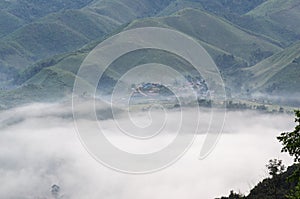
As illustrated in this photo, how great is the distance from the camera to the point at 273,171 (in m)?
66.4

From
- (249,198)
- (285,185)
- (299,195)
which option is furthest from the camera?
(285,185)

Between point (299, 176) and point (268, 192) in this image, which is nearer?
point (299, 176)

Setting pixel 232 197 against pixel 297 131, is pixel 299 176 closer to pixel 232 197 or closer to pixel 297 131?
pixel 297 131

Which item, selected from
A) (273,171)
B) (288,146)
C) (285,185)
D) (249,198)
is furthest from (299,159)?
(285,185)

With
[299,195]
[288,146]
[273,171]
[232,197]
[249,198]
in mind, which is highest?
[232,197]

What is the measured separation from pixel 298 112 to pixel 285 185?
4758 centimetres

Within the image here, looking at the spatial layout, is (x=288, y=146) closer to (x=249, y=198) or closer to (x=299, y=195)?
(x=299, y=195)

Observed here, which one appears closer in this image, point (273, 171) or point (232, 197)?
point (273, 171)

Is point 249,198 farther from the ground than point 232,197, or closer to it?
closer to it

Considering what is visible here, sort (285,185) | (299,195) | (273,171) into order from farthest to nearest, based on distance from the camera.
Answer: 1. (285,185)
2. (273,171)
3. (299,195)

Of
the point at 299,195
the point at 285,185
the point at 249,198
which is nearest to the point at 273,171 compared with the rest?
the point at 249,198

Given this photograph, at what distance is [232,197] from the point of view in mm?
92188

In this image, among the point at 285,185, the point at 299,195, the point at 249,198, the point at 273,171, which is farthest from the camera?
the point at 285,185

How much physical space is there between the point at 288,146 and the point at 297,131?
1096 mm
